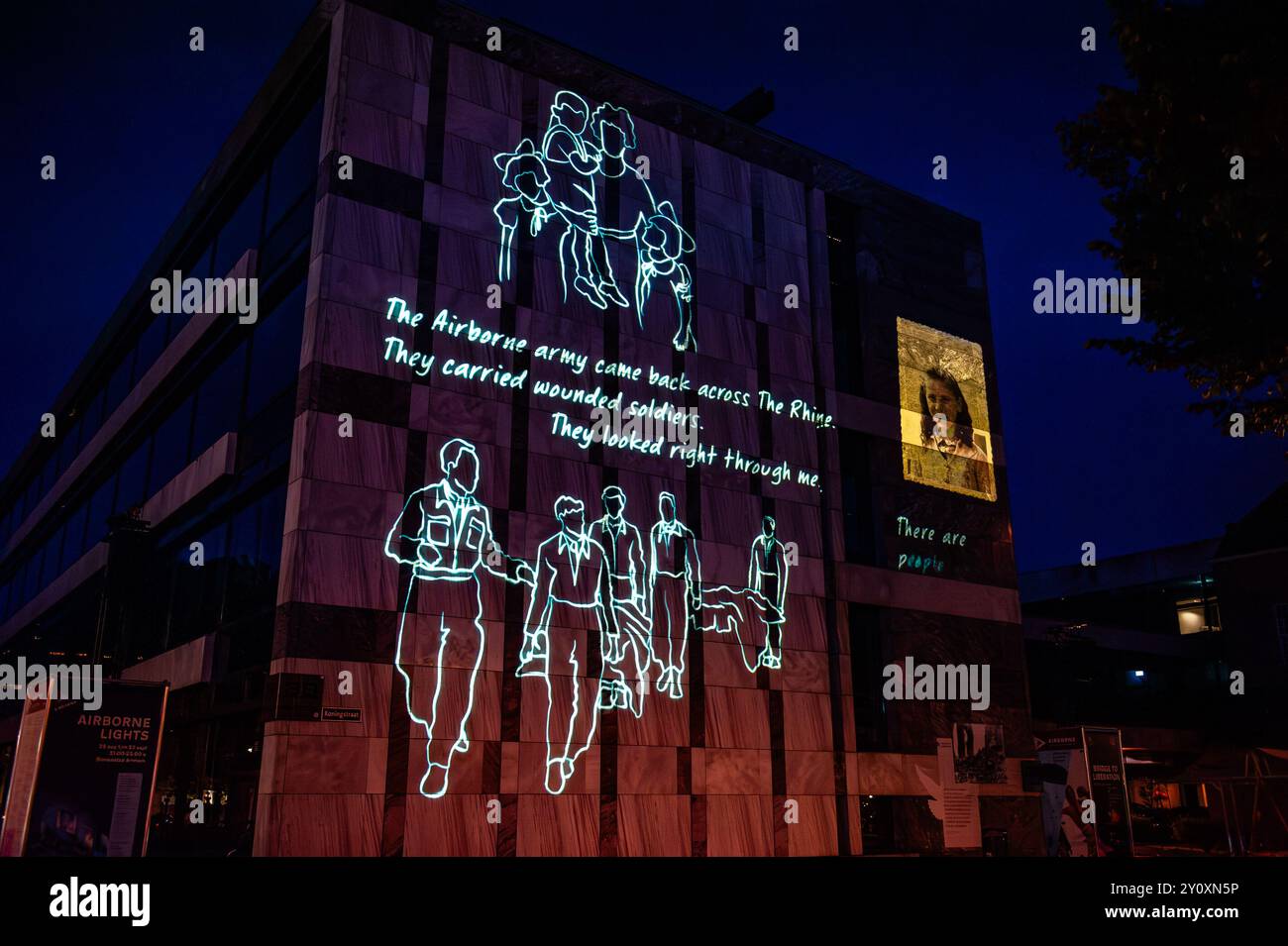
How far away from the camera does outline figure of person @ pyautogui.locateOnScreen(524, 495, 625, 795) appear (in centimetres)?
1697

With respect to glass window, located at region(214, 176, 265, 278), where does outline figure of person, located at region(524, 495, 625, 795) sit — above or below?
below

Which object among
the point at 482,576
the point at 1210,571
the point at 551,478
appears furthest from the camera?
the point at 1210,571

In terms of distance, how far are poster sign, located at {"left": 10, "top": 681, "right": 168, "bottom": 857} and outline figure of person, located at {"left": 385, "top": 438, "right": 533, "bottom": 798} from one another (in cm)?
463

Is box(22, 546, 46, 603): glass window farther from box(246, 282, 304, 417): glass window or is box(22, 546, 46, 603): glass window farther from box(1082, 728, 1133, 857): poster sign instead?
box(1082, 728, 1133, 857): poster sign

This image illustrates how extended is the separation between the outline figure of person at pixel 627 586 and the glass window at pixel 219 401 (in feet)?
24.5

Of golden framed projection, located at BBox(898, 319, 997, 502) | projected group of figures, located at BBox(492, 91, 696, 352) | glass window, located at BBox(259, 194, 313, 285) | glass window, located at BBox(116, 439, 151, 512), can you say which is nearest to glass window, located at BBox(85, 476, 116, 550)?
glass window, located at BBox(116, 439, 151, 512)

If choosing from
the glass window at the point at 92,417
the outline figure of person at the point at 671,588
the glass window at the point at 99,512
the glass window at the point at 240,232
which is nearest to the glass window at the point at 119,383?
the glass window at the point at 92,417

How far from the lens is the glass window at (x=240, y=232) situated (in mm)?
20625

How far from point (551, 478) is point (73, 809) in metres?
9.20

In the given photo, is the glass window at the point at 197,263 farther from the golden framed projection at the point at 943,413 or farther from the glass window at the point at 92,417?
the golden framed projection at the point at 943,413

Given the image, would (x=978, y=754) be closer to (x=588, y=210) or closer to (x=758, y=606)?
(x=758, y=606)

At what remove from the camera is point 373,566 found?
15.8 m
